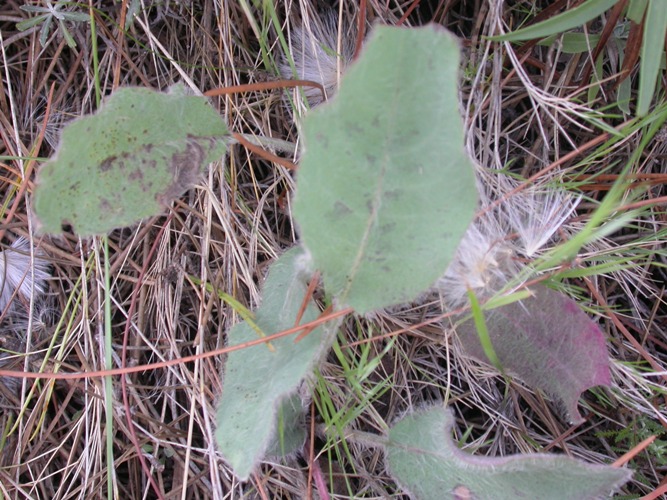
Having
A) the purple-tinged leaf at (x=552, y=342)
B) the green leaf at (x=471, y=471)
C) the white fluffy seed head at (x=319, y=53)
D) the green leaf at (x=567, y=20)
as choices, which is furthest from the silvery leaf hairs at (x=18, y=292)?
the green leaf at (x=567, y=20)

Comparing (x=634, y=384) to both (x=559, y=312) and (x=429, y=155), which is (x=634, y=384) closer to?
(x=559, y=312)

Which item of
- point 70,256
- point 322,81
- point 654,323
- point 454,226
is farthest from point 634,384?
point 70,256

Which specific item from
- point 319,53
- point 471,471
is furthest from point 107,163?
point 471,471

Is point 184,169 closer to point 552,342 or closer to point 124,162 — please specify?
point 124,162

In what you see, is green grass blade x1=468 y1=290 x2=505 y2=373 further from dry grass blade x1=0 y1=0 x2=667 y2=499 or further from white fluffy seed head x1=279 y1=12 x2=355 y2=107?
white fluffy seed head x1=279 y1=12 x2=355 y2=107

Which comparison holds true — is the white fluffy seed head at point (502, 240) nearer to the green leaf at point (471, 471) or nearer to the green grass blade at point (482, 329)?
the green grass blade at point (482, 329)

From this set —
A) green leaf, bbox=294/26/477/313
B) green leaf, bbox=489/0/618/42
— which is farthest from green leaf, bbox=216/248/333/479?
green leaf, bbox=489/0/618/42
